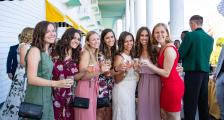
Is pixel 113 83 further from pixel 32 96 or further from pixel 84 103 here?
pixel 32 96

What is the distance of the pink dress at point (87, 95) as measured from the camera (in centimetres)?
335

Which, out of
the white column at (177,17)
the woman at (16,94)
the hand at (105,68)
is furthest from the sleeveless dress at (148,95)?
the white column at (177,17)

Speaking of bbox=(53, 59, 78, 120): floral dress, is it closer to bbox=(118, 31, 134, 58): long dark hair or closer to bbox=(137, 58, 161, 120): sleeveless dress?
bbox=(118, 31, 134, 58): long dark hair

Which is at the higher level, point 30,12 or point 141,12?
point 141,12

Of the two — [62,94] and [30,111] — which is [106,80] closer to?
[62,94]

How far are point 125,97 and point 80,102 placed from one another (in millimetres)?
560

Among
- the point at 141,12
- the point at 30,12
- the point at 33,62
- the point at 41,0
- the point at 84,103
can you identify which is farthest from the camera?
the point at 141,12

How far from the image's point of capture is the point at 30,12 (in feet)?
21.3

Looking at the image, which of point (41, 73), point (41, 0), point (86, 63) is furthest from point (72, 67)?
point (41, 0)

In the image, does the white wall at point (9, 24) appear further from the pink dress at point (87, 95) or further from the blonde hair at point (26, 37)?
the pink dress at point (87, 95)

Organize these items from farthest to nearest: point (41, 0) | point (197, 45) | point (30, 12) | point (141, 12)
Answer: point (141, 12)
point (41, 0)
point (30, 12)
point (197, 45)

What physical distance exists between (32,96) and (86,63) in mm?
794

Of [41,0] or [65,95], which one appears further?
[41,0]

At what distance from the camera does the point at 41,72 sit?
2.79 m
